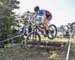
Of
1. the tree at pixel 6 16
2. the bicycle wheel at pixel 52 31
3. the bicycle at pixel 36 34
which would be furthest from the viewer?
the tree at pixel 6 16

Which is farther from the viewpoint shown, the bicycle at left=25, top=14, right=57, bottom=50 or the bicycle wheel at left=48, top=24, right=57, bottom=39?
the bicycle wheel at left=48, top=24, right=57, bottom=39

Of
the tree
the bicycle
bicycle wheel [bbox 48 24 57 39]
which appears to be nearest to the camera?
the bicycle

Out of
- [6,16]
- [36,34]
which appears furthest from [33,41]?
[6,16]

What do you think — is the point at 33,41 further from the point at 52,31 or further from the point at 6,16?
the point at 6,16

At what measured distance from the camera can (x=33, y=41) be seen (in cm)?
1131

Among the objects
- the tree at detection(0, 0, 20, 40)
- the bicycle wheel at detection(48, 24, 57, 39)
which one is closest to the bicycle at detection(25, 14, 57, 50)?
the bicycle wheel at detection(48, 24, 57, 39)

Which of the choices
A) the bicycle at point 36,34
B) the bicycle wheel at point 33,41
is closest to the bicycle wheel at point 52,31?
the bicycle at point 36,34

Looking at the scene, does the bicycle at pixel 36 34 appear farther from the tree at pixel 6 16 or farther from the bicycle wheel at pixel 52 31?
the tree at pixel 6 16

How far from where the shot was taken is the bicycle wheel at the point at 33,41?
1062 centimetres

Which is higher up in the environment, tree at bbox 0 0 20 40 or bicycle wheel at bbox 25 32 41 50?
tree at bbox 0 0 20 40

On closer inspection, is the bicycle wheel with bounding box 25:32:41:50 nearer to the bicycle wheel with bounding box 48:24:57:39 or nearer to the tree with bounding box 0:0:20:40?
the bicycle wheel with bounding box 48:24:57:39

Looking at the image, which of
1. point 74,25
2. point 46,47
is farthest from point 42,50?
point 74,25

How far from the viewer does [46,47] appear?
1201cm

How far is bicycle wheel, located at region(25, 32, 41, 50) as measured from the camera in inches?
418
